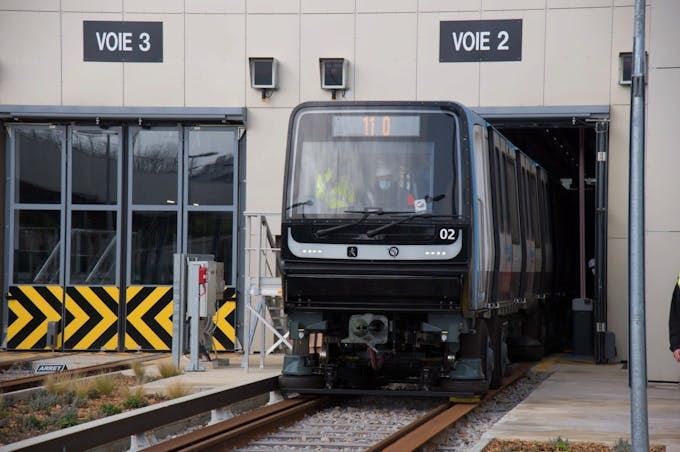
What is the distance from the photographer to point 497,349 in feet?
53.0

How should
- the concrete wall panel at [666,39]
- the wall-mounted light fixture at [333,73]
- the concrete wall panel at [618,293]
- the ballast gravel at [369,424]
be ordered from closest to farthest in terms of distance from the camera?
the ballast gravel at [369,424] → the concrete wall panel at [666,39] → the concrete wall panel at [618,293] → the wall-mounted light fixture at [333,73]

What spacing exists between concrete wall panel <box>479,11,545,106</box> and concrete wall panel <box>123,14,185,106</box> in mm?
5450

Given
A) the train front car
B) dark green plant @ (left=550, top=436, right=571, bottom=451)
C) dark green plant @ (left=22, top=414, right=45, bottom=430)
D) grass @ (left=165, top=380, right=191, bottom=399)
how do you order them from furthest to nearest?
grass @ (left=165, top=380, right=191, bottom=399)
the train front car
dark green plant @ (left=22, top=414, right=45, bottom=430)
dark green plant @ (left=550, top=436, right=571, bottom=451)

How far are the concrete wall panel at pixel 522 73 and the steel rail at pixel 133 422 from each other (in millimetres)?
8844

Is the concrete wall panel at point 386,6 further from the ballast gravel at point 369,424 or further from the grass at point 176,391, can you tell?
the grass at point 176,391

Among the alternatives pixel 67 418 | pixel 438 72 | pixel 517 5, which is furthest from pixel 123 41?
pixel 67 418

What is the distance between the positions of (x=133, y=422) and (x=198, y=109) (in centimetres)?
1194

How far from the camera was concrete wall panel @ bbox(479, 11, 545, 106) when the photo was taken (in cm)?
2130

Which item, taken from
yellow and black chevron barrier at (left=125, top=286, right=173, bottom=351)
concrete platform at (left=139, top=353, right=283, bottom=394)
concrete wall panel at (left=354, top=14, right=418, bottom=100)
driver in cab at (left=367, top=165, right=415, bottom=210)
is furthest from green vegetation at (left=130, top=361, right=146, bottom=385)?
concrete wall panel at (left=354, top=14, right=418, bottom=100)

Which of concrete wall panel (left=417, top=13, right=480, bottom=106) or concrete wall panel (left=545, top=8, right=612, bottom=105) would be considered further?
concrete wall panel (left=417, top=13, right=480, bottom=106)

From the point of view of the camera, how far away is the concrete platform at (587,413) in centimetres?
1098

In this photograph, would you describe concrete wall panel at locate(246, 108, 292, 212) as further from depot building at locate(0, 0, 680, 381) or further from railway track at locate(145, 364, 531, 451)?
railway track at locate(145, 364, 531, 451)

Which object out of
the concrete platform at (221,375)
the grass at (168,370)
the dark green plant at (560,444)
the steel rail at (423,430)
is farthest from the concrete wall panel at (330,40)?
the dark green plant at (560,444)

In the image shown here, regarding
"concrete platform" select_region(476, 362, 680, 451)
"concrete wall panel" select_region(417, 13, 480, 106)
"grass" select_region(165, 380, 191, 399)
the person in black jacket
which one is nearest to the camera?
the person in black jacket
